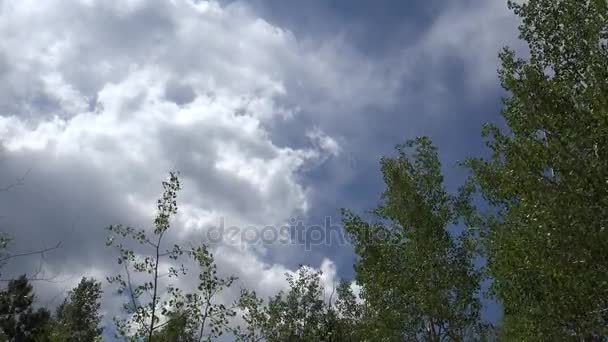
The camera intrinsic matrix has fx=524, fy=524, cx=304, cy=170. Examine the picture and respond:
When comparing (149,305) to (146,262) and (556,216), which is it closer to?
(146,262)

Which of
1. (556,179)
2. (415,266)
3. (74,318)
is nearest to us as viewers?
(556,179)

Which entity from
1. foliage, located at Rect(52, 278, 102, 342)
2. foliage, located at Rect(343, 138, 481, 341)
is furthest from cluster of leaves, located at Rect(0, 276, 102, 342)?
foliage, located at Rect(343, 138, 481, 341)

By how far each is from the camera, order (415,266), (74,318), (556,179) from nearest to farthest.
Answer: (556,179)
(415,266)
(74,318)

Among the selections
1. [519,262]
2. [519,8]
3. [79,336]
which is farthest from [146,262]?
[79,336]

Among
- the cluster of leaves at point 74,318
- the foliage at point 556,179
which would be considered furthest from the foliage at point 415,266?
the cluster of leaves at point 74,318

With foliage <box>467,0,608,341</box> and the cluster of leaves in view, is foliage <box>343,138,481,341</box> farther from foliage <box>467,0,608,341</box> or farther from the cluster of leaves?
the cluster of leaves

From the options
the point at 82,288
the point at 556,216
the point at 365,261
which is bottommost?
the point at 556,216

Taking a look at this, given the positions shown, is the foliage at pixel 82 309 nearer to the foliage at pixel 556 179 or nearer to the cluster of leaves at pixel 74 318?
the cluster of leaves at pixel 74 318

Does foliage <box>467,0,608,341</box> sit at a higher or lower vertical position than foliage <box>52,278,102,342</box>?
lower

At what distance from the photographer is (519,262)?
15.9 metres

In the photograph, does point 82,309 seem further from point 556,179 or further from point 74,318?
point 556,179

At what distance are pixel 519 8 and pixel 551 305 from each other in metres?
10.9

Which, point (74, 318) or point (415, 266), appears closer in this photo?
point (415, 266)

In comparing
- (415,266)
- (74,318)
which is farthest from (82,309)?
(415,266)
